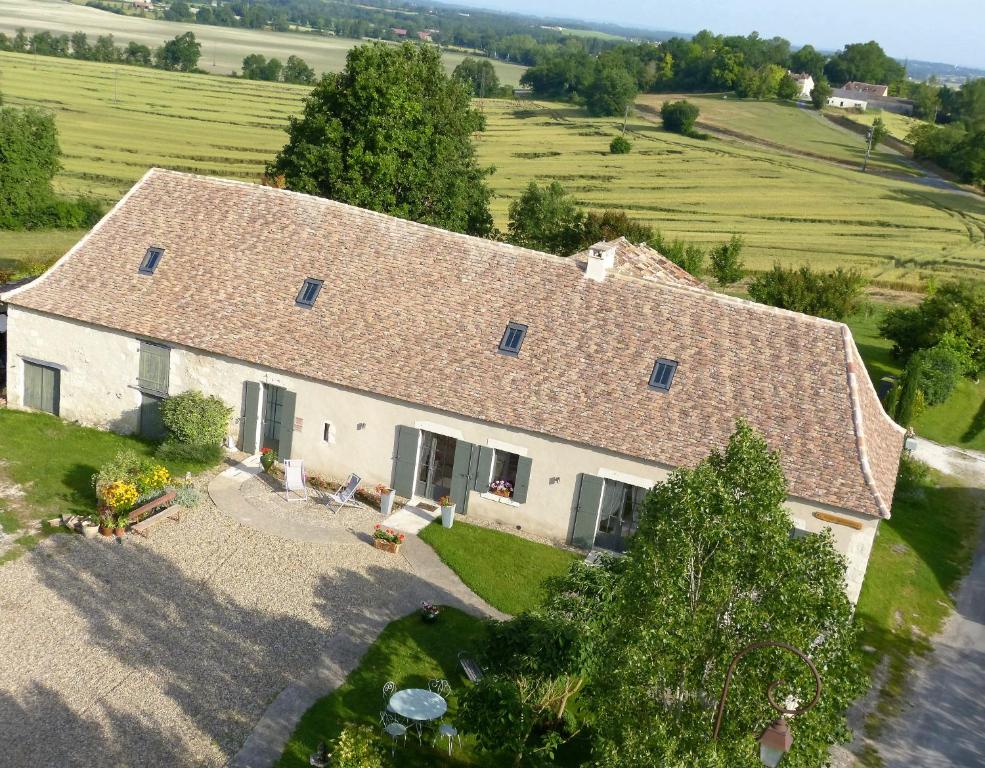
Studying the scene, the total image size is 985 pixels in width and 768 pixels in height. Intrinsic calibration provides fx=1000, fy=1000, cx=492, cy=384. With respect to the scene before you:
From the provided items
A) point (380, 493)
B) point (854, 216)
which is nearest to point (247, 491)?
point (380, 493)

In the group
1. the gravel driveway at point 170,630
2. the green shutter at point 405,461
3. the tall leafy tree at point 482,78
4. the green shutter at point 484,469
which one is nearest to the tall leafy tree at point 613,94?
the tall leafy tree at point 482,78

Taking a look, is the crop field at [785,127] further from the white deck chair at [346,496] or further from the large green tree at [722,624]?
the large green tree at [722,624]

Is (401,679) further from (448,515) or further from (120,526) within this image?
(120,526)

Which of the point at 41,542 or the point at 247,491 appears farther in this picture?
the point at 247,491

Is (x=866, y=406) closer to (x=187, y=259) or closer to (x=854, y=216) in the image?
(x=187, y=259)

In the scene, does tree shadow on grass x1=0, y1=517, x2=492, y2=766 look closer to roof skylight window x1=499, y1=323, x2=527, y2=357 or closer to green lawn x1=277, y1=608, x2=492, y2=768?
green lawn x1=277, y1=608, x2=492, y2=768

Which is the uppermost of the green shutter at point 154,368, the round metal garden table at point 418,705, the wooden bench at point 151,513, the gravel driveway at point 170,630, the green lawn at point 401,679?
the green shutter at point 154,368
